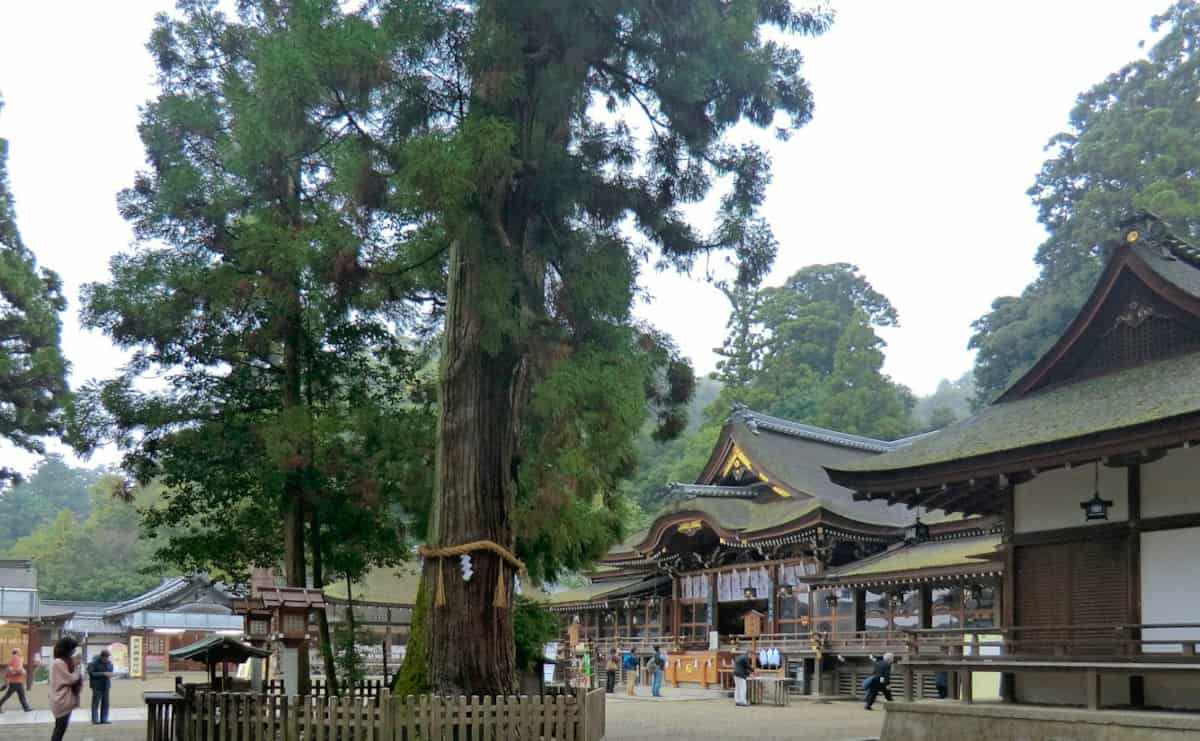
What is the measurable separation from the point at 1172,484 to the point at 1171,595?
118 centimetres

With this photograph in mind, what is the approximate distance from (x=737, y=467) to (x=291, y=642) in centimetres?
2418

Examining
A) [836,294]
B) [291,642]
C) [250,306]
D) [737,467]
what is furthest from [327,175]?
[836,294]

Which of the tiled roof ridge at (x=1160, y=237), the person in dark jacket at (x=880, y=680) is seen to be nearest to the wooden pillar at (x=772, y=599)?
the person in dark jacket at (x=880, y=680)

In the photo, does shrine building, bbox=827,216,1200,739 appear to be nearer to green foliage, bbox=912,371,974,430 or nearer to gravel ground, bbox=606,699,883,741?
gravel ground, bbox=606,699,883,741

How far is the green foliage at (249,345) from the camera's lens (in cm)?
1541

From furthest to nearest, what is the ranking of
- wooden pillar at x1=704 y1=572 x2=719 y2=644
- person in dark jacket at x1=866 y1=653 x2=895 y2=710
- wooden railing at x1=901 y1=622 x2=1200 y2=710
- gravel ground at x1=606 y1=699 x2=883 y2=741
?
wooden pillar at x1=704 y1=572 x2=719 y2=644
person in dark jacket at x1=866 y1=653 x2=895 y2=710
gravel ground at x1=606 y1=699 x2=883 y2=741
wooden railing at x1=901 y1=622 x2=1200 y2=710

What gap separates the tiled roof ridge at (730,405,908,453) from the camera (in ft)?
117

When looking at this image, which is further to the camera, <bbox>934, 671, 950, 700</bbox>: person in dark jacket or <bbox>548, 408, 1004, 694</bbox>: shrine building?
<bbox>548, 408, 1004, 694</bbox>: shrine building

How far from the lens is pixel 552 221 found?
43.5 feet

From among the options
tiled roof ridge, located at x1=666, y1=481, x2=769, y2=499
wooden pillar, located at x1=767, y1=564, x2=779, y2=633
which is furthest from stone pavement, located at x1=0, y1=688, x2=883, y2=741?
tiled roof ridge, located at x1=666, y1=481, x2=769, y2=499

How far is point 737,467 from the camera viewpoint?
3559 centimetres

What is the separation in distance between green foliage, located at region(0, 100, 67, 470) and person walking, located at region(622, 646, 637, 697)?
52.4 feet

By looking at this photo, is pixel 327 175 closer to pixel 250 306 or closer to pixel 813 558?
pixel 250 306

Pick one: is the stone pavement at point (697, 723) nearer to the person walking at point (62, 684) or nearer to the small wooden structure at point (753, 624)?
the person walking at point (62, 684)
